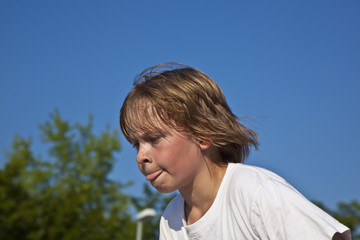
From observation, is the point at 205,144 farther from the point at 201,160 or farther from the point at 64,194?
the point at 64,194

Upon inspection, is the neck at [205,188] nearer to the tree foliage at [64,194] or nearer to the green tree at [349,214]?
the tree foliage at [64,194]

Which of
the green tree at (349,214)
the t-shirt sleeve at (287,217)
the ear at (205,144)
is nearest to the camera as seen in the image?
the t-shirt sleeve at (287,217)

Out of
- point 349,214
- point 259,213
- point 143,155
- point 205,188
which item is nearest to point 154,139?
point 143,155

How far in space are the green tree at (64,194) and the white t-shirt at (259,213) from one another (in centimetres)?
A: 2346

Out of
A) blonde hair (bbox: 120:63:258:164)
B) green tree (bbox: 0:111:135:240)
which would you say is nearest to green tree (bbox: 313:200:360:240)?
green tree (bbox: 0:111:135:240)

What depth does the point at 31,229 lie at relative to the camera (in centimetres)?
2619

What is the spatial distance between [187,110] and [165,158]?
16.1 inches

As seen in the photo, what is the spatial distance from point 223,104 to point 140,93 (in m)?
0.63

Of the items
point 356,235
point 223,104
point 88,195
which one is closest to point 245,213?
point 223,104

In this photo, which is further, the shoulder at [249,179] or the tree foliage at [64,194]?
the tree foliage at [64,194]

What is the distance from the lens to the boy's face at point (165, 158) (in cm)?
280

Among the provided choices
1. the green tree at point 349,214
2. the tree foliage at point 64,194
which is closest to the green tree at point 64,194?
the tree foliage at point 64,194

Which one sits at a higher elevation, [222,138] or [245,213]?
[222,138]

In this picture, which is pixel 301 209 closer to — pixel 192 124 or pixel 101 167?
pixel 192 124
